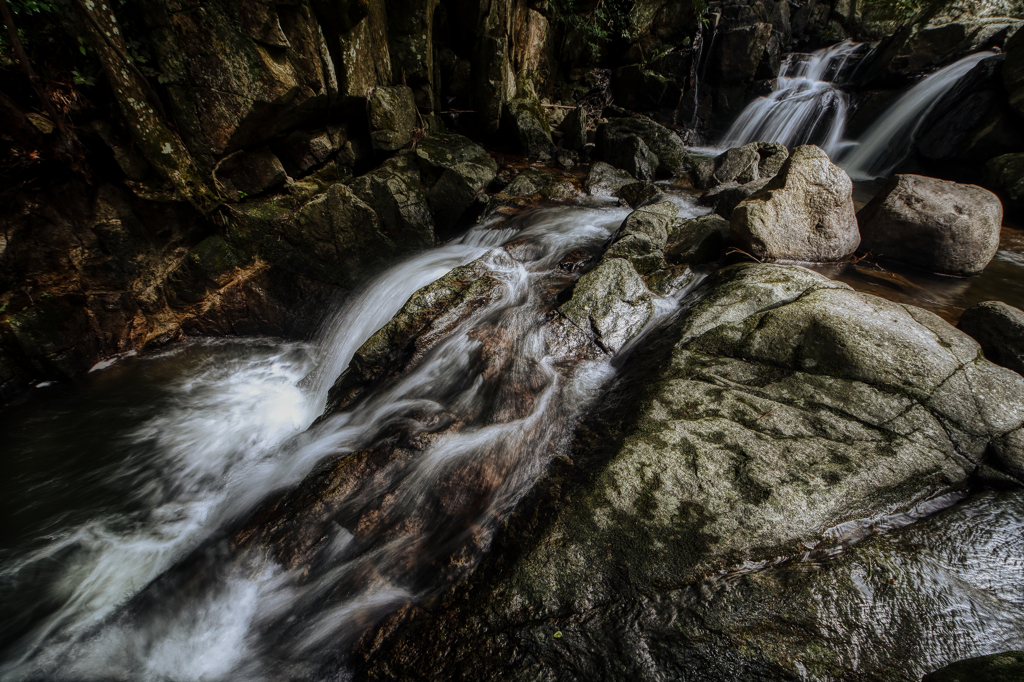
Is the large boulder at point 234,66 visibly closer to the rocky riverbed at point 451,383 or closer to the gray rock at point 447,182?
the rocky riverbed at point 451,383

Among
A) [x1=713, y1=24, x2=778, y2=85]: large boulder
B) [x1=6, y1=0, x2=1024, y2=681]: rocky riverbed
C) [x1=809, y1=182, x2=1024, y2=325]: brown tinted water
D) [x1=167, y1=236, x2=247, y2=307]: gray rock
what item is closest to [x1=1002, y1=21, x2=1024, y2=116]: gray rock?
[x1=6, y1=0, x2=1024, y2=681]: rocky riverbed

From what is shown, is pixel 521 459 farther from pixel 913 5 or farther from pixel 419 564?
pixel 913 5

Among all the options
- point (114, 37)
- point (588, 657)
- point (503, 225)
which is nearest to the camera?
point (588, 657)

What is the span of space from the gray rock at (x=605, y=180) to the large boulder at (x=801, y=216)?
11.0 feet

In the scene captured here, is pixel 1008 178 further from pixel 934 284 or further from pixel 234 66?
pixel 234 66

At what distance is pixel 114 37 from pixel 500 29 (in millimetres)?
7080

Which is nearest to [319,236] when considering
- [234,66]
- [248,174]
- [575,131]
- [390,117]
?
[248,174]

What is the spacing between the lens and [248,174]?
5.65m

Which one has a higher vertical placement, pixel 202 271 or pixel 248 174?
pixel 248 174

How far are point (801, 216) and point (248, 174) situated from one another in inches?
279

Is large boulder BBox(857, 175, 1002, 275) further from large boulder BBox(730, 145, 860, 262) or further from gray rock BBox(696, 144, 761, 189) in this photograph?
gray rock BBox(696, 144, 761, 189)

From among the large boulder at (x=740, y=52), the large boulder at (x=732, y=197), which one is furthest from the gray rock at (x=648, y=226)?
the large boulder at (x=740, y=52)

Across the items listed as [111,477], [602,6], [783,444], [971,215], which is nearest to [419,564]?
[783,444]

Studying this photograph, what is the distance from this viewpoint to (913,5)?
14594 millimetres
